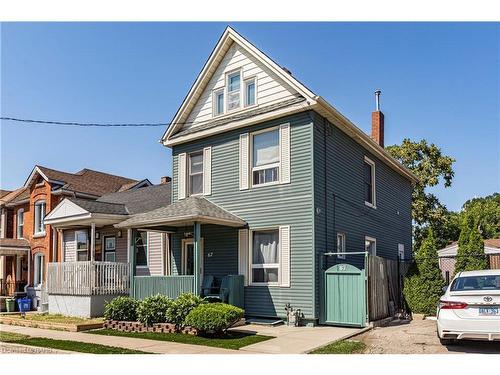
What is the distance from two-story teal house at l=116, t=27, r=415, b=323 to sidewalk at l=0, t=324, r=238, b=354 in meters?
3.20

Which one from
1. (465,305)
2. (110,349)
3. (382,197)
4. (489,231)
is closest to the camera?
(465,305)

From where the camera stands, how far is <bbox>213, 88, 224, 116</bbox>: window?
17.6 metres

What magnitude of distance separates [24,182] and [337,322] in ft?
64.7

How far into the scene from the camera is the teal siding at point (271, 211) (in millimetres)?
14469

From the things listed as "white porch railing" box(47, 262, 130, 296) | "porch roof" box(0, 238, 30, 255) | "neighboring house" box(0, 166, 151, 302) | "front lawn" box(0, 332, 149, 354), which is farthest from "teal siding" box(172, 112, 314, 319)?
"porch roof" box(0, 238, 30, 255)

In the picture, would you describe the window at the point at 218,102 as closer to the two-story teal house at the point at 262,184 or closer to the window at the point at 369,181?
the two-story teal house at the point at 262,184

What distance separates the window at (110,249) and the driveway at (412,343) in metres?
12.0

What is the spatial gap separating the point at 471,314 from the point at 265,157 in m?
8.15

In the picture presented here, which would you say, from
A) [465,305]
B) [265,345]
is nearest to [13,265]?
[265,345]

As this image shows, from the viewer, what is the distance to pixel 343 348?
1036 cm

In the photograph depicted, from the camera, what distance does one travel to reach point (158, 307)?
547 inches

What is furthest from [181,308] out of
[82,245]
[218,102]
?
[82,245]

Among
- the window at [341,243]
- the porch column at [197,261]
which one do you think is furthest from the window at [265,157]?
the window at [341,243]

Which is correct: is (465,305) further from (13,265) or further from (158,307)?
(13,265)
